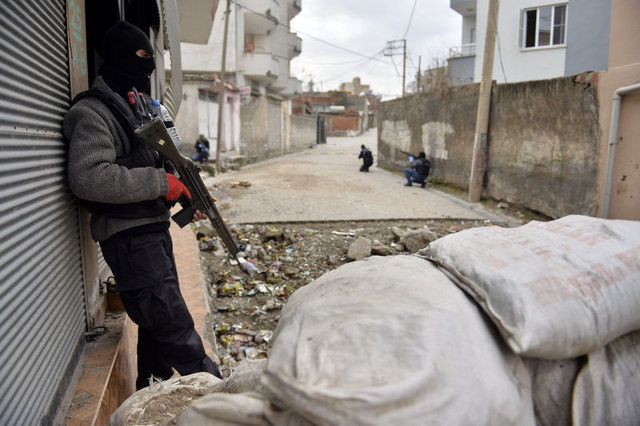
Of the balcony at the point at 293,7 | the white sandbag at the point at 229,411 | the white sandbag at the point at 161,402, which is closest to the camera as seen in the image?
the white sandbag at the point at 229,411

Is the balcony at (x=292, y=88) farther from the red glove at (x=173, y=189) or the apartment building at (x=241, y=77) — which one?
the red glove at (x=173, y=189)

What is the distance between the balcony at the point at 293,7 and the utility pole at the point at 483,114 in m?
20.4

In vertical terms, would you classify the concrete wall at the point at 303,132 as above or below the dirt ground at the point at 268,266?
above

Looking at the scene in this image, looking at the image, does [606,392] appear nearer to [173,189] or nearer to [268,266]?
[173,189]

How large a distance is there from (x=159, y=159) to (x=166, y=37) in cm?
179

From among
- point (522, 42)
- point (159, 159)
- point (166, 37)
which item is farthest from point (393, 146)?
point (159, 159)

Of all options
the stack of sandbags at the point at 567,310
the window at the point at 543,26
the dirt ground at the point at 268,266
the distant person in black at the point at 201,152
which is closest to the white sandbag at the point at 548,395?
the stack of sandbags at the point at 567,310

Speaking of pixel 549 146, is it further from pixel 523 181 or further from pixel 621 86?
pixel 621 86

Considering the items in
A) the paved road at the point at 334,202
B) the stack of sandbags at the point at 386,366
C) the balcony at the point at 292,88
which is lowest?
the paved road at the point at 334,202

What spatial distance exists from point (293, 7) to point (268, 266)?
25.0m

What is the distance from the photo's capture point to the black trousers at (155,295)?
1.88 metres

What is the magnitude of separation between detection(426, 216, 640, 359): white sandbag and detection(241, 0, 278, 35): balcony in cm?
2162

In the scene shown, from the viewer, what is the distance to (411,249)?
5160 mm

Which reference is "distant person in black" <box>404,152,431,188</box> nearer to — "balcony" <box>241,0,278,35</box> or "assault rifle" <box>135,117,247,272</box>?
"assault rifle" <box>135,117,247,272</box>
